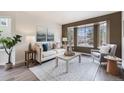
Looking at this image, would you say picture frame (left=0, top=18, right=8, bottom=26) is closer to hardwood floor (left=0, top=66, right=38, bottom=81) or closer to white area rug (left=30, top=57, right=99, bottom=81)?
hardwood floor (left=0, top=66, right=38, bottom=81)

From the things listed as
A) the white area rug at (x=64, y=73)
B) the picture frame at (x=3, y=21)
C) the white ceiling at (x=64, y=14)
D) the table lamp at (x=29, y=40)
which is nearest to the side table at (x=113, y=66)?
the white area rug at (x=64, y=73)

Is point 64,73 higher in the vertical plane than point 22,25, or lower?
lower

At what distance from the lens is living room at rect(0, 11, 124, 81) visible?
3.16 meters

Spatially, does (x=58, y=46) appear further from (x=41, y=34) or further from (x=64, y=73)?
(x=64, y=73)

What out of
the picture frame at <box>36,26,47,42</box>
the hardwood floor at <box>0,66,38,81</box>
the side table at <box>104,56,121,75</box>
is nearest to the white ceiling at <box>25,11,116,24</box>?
the picture frame at <box>36,26,47,42</box>

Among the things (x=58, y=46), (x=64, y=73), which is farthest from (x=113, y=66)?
(x=58, y=46)

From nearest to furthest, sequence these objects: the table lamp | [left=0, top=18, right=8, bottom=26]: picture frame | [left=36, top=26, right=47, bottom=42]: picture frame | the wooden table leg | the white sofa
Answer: the wooden table leg < [left=0, top=18, right=8, bottom=26]: picture frame < the white sofa < the table lamp < [left=36, top=26, right=47, bottom=42]: picture frame

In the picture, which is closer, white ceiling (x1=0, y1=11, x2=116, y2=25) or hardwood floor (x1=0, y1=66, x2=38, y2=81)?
hardwood floor (x1=0, y1=66, x2=38, y2=81)

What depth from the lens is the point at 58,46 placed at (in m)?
5.75

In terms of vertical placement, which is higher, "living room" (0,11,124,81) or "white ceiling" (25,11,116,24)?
"white ceiling" (25,11,116,24)

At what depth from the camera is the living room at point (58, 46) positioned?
3.16 metres

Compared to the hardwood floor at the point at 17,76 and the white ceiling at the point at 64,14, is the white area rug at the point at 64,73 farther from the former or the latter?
the white ceiling at the point at 64,14
